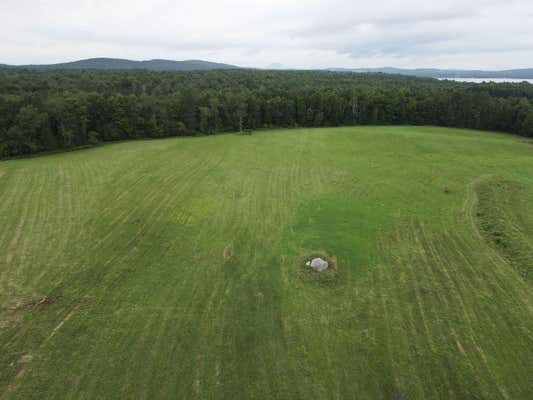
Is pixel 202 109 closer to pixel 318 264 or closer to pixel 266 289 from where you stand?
pixel 318 264

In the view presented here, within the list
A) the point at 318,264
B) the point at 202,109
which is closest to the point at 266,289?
the point at 318,264

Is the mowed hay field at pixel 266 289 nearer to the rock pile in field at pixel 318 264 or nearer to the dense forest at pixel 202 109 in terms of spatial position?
the rock pile in field at pixel 318 264

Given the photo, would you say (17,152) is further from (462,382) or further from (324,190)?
(462,382)

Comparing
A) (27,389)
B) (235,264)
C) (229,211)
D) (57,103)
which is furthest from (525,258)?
(57,103)

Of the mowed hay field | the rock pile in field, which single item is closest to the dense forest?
the mowed hay field

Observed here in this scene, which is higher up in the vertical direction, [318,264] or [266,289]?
[318,264]

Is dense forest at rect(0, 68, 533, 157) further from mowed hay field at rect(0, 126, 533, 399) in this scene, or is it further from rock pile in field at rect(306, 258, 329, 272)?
rock pile in field at rect(306, 258, 329, 272)
